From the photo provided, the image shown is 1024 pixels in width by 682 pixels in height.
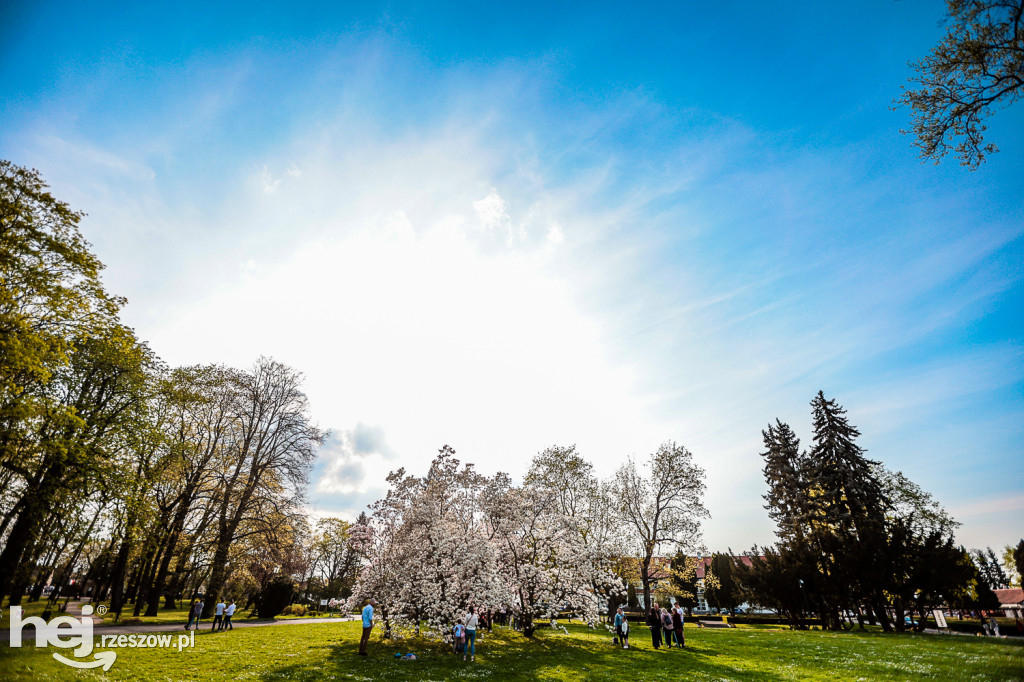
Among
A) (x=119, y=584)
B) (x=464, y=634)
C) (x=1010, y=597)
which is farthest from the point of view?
(x=1010, y=597)

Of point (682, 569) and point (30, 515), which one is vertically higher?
point (30, 515)

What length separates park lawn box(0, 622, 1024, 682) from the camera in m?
11.4

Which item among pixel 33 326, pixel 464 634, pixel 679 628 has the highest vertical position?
pixel 33 326

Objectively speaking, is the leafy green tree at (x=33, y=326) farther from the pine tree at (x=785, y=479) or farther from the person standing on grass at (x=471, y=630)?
the pine tree at (x=785, y=479)

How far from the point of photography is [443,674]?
1246cm

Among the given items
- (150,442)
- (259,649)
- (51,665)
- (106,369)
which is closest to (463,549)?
(259,649)

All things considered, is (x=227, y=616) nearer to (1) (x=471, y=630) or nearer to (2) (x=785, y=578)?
(1) (x=471, y=630)

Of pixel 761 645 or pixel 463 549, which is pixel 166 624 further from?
pixel 761 645

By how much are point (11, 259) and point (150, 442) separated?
1069 cm

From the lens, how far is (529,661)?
50.6ft

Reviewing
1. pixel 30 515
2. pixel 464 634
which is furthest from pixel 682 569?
pixel 30 515

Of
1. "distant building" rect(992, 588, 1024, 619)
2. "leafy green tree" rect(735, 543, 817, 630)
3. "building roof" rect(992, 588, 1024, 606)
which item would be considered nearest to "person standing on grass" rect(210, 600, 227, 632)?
"leafy green tree" rect(735, 543, 817, 630)

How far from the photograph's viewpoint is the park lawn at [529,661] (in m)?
11.4

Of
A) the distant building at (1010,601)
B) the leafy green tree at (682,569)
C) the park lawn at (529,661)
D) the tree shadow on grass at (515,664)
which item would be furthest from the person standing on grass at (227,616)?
the distant building at (1010,601)
